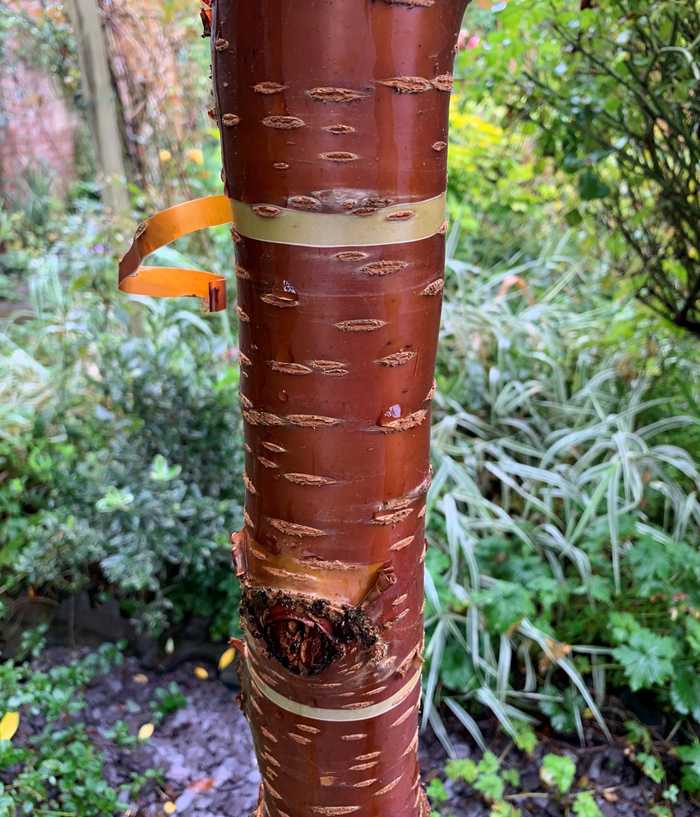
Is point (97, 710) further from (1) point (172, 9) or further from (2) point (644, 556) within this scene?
(1) point (172, 9)

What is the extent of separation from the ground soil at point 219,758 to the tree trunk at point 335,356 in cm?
88

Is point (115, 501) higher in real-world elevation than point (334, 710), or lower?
lower

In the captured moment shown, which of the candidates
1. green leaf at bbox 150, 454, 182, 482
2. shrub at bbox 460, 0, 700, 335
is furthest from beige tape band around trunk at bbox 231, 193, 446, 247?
green leaf at bbox 150, 454, 182, 482

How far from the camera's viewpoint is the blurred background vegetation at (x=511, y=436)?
1218mm

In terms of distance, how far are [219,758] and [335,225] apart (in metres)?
1.32

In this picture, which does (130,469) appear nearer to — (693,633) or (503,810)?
(503,810)

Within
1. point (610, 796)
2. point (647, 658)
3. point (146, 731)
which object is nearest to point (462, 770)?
point (610, 796)

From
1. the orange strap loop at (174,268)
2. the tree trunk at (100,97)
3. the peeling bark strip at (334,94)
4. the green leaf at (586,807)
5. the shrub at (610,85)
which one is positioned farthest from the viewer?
the tree trunk at (100,97)

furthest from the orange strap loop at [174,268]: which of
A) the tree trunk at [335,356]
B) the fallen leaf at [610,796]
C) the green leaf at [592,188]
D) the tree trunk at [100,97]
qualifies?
the tree trunk at [100,97]

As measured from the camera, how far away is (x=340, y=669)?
45 centimetres

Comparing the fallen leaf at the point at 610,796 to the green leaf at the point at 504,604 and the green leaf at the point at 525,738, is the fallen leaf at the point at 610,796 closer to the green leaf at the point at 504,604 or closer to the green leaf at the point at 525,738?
the green leaf at the point at 525,738

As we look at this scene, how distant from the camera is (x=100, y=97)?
1919 millimetres

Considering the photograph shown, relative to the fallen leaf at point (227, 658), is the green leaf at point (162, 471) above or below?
above

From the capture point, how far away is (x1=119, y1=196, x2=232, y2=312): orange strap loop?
16.6 inches
